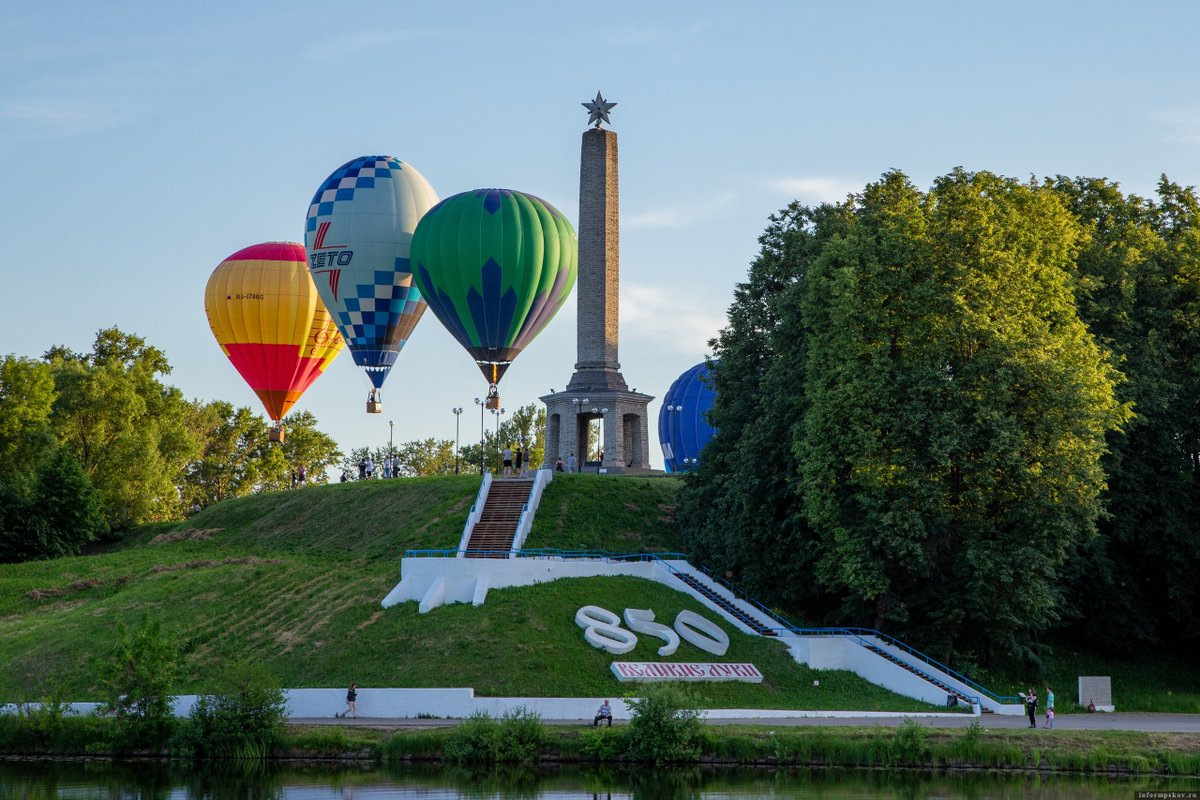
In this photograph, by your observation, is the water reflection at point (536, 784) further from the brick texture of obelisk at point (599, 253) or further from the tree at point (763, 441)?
the brick texture of obelisk at point (599, 253)

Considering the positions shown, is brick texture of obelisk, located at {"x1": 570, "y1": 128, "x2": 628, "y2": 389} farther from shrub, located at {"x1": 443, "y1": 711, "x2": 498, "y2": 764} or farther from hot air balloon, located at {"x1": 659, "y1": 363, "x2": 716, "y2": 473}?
shrub, located at {"x1": 443, "y1": 711, "x2": 498, "y2": 764}

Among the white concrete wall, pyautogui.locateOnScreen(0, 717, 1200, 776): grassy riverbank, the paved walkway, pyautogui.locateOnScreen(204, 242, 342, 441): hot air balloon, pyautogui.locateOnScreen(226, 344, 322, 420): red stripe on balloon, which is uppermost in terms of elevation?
pyautogui.locateOnScreen(204, 242, 342, 441): hot air balloon

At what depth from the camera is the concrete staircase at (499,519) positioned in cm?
5891

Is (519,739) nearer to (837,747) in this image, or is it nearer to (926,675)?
(837,747)

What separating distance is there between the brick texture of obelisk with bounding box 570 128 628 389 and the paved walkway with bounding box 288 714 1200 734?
33512 mm

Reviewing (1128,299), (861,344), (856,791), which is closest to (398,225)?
(861,344)

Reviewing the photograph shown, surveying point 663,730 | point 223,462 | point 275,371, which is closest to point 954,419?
point 663,730

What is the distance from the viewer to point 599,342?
3022 inches

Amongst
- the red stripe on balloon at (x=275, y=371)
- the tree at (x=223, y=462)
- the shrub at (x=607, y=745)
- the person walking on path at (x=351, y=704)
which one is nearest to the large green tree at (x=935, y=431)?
the shrub at (x=607, y=745)

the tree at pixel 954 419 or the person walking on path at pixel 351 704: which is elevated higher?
the tree at pixel 954 419

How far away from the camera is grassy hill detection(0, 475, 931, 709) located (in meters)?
48.4

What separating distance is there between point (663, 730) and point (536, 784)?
4.07 meters

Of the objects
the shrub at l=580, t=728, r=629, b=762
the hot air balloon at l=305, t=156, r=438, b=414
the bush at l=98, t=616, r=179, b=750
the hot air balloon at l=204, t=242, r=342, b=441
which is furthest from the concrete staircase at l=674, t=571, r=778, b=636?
the hot air balloon at l=204, t=242, r=342, b=441

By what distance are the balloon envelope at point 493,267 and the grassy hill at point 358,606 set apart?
688cm
